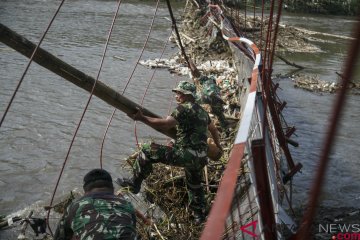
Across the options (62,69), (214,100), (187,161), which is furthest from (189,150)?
(214,100)

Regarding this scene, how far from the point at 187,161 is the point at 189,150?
0.14 meters

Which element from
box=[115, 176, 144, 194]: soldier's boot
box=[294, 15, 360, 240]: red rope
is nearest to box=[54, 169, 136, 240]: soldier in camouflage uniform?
box=[115, 176, 144, 194]: soldier's boot

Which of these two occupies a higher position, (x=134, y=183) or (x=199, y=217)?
(x=134, y=183)

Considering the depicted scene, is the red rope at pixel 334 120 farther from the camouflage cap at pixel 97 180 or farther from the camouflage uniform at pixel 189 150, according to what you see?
the camouflage uniform at pixel 189 150

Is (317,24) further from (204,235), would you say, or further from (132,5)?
(204,235)

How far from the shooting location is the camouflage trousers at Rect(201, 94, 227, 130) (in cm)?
721

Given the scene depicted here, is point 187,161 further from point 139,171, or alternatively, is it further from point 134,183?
point 134,183

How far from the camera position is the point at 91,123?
28.7 feet

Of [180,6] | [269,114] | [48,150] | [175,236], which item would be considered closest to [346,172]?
[269,114]

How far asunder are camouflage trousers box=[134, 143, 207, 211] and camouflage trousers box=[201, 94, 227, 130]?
244 centimetres

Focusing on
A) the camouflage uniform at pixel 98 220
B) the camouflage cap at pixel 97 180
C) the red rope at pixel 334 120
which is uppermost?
the red rope at pixel 334 120

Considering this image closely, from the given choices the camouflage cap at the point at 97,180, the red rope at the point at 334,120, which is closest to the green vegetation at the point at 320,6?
the camouflage cap at the point at 97,180

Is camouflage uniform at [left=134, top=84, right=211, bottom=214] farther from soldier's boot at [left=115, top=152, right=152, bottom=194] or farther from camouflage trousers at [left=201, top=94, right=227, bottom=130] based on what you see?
camouflage trousers at [left=201, top=94, right=227, bottom=130]

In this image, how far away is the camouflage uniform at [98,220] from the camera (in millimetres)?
2814
